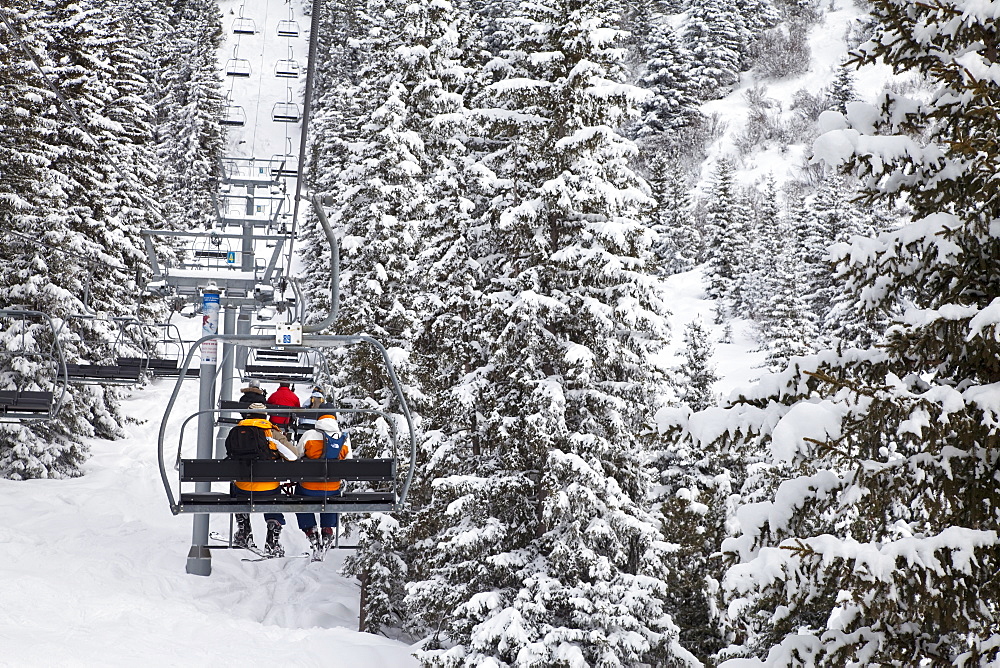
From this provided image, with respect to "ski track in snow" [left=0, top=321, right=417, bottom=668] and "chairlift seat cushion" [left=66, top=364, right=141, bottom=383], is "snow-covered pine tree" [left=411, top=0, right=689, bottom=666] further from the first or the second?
"chairlift seat cushion" [left=66, top=364, right=141, bottom=383]

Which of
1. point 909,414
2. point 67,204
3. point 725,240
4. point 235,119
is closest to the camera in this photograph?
point 909,414

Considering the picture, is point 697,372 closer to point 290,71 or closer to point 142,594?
point 142,594

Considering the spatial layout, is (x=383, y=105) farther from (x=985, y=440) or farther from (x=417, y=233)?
(x=985, y=440)

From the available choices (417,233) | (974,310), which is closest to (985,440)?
(974,310)

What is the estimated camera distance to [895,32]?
7.35m

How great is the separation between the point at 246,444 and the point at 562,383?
620 cm

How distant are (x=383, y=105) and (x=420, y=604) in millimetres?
11265

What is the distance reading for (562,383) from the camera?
15211 mm

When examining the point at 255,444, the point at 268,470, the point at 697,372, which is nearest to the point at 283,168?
the point at 697,372

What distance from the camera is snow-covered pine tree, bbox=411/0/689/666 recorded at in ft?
46.6

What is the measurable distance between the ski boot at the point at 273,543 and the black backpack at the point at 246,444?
7.02ft

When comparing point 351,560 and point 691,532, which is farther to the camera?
point 351,560

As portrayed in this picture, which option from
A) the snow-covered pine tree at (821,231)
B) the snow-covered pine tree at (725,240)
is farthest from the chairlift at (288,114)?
the snow-covered pine tree at (725,240)

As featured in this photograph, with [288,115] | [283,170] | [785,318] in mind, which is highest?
[288,115]
